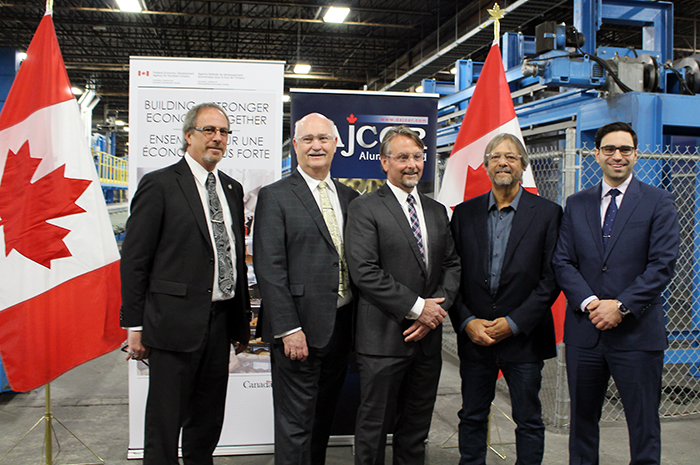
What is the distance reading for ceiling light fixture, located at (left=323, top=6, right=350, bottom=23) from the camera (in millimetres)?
9711

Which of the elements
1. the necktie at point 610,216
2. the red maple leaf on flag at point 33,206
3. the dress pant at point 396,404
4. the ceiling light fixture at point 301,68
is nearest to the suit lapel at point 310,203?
the dress pant at point 396,404

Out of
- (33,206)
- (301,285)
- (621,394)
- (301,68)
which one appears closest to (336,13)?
(301,68)

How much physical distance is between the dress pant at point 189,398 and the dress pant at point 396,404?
0.58 metres

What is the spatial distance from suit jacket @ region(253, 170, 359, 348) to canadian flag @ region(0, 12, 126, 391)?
3.54ft

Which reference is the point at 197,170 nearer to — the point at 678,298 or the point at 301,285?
the point at 301,285

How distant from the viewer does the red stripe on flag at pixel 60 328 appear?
8.32 ft

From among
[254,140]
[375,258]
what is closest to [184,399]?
[375,258]

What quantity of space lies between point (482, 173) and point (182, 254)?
189 cm

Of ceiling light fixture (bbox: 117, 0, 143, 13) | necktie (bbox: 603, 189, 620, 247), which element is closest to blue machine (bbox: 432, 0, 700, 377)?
necktie (bbox: 603, 189, 620, 247)

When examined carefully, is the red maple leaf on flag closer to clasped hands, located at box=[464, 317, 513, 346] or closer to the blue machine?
clasped hands, located at box=[464, 317, 513, 346]

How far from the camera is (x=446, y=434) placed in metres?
3.25

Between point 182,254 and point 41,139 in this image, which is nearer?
point 182,254

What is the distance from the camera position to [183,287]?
6.46 feet

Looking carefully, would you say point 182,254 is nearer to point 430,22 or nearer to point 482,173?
point 482,173
